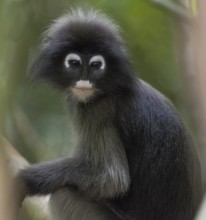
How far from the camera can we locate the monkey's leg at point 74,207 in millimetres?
2318

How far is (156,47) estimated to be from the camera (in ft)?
9.80

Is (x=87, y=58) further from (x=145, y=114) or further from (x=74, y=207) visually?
(x=74, y=207)

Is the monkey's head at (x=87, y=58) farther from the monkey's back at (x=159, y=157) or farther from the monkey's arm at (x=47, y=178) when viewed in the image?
the monkey's arm at (x=47, y=178)

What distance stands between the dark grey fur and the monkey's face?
42mm

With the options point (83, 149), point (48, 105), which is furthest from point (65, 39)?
point (48, 105)

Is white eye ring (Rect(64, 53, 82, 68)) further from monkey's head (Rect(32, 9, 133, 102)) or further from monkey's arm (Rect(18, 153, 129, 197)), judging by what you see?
monkey's arm (Rect(18, 153, 129, 197))

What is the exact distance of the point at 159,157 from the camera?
2.30 m

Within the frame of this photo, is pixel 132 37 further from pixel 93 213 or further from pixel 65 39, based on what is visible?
pixel 93 213

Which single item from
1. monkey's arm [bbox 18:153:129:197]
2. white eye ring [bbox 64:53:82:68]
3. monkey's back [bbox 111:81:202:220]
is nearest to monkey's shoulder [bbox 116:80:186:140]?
monkey's back [bbox 111:81:202:220]

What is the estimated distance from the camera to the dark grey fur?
225 centimetres

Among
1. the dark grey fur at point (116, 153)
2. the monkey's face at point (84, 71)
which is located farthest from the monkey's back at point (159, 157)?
the monkey's face at point (84, 71)

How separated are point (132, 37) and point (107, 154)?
866 mm

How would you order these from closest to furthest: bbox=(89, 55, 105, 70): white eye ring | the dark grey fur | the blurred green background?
bbox=(89, 55, 105, 70): white eye ring, the dark grey fur, the blurred green background

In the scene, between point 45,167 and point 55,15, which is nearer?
point 45,167
